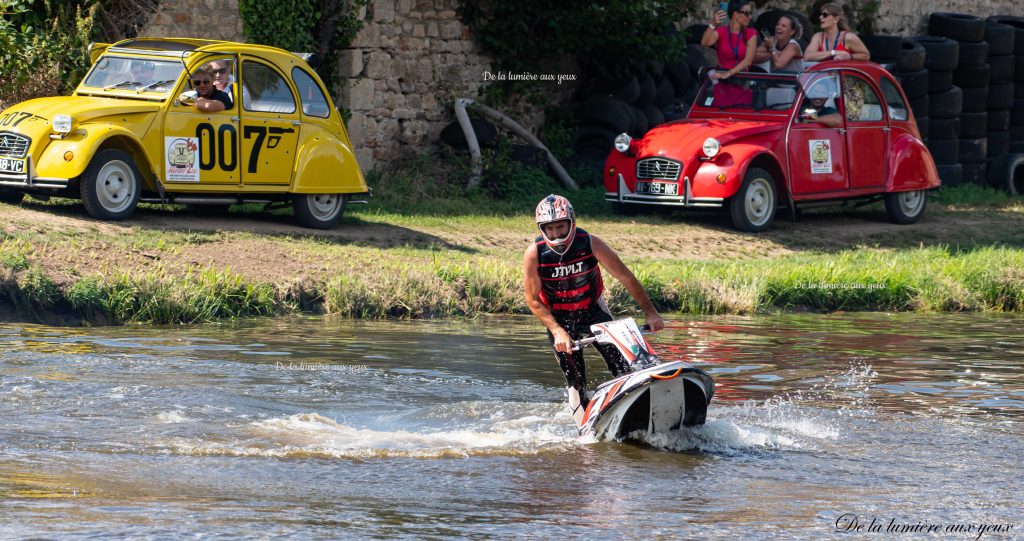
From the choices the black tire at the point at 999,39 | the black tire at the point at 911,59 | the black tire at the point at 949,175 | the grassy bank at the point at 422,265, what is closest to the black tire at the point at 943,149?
the black tire at the point at 949,175

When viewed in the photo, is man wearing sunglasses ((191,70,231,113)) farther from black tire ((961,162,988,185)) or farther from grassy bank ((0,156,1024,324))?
black tire ((961,162,988,185))

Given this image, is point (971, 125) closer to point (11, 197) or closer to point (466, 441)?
point (11, 197)

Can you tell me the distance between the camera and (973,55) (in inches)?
916

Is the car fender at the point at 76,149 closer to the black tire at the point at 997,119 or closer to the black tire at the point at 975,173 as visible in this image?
the black tire at the point at 975,173

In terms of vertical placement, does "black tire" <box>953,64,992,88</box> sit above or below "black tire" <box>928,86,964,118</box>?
above

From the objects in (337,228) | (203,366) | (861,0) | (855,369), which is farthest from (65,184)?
(861,0)

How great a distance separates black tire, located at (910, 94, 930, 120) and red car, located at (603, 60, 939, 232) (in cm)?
392

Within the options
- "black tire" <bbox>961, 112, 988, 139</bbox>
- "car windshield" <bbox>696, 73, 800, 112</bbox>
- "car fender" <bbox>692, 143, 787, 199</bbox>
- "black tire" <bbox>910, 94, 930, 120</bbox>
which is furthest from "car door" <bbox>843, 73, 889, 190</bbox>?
"black tire" <bbox>961, 112, 988, 139</bbox>

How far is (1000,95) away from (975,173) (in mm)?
1671

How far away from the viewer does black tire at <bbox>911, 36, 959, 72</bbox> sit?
22.6 metres

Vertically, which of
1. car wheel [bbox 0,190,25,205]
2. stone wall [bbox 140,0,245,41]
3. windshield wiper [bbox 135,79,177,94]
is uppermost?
stone wall [bbox 140,0,245,41]

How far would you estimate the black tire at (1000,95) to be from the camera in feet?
78.6

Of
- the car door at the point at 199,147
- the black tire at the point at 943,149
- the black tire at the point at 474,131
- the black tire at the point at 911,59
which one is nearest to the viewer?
the car door at the point at 199,147

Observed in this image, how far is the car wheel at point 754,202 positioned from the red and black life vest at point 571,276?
28.9ft
